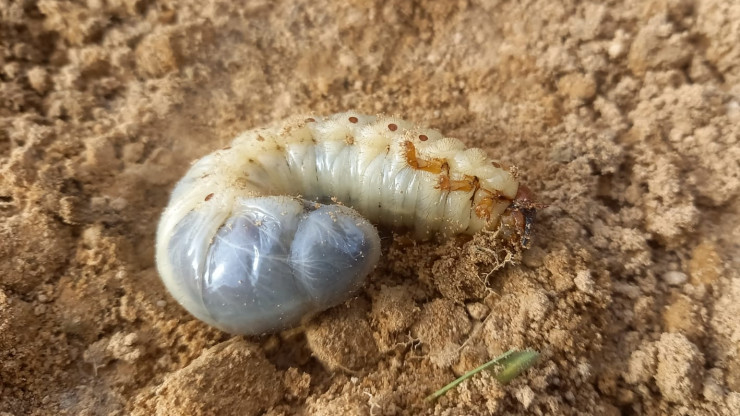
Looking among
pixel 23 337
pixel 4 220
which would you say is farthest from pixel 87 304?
pixel 4 220

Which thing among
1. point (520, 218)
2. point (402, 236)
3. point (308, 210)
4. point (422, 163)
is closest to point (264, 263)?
point (308, 210)

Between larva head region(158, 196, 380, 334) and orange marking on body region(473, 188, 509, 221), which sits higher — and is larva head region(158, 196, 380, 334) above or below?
below

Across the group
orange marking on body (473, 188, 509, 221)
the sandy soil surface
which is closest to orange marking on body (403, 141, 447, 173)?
orange marking on body (473, 188, 509, 221)

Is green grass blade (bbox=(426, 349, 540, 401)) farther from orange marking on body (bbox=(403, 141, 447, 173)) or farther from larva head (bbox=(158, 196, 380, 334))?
orange marking on body (bbox=(403, 141, 447, 173))

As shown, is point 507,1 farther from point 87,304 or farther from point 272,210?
point 87,304

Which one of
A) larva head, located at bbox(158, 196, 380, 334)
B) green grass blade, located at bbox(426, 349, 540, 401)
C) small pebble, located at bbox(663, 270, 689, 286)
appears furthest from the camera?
small pebble, located at bbox(663, 270, 689, 286)

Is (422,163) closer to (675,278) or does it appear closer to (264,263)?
(264,263)

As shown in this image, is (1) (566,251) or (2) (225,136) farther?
(2) (225,136)
